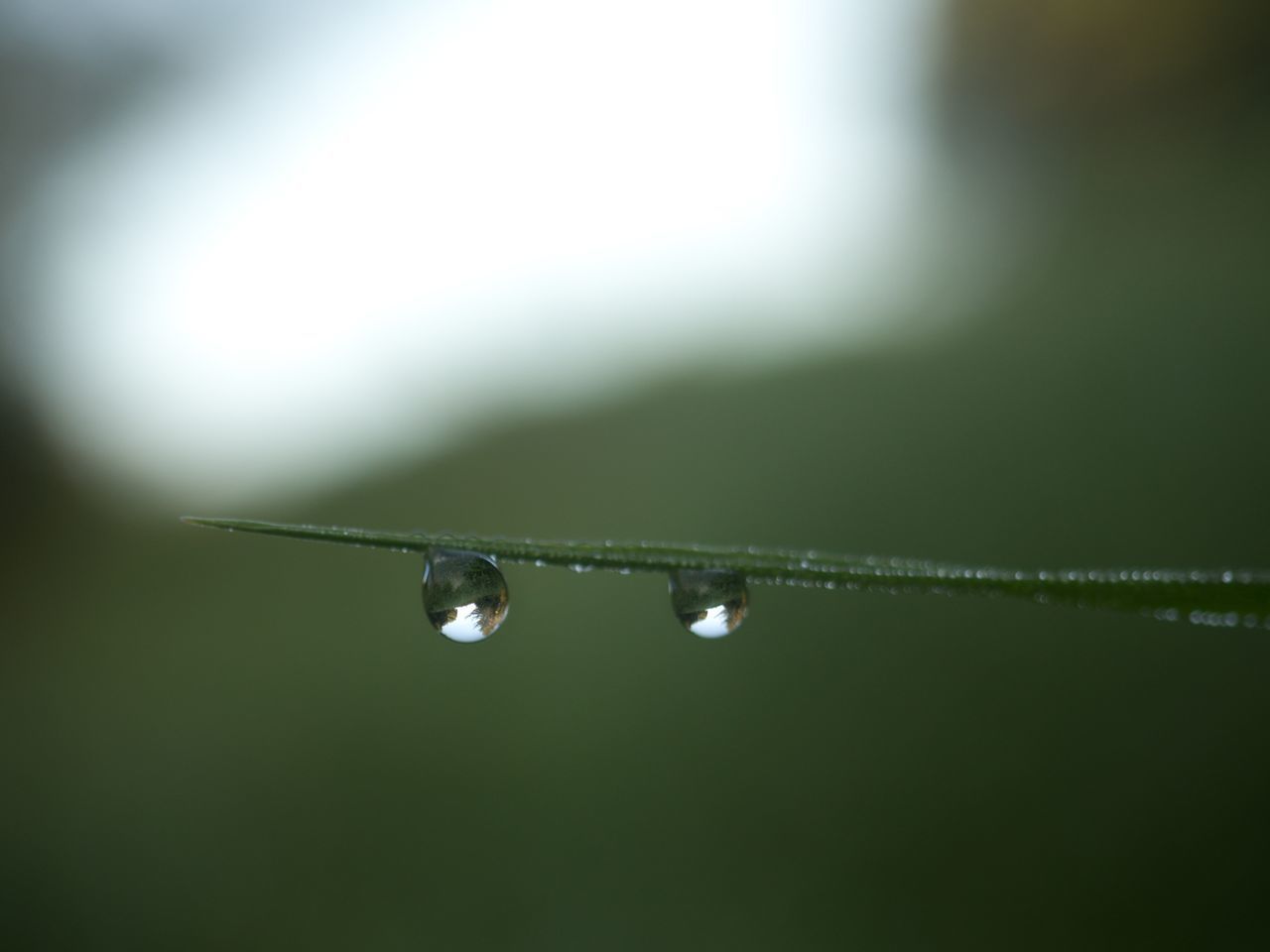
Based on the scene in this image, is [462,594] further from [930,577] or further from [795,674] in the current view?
[795,674]

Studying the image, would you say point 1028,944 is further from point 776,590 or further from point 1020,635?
point 776,590

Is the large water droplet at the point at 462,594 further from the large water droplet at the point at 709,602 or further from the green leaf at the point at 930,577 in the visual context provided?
the green leaf at the point at 930,577

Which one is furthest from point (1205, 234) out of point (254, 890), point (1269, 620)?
point (1269, 620)

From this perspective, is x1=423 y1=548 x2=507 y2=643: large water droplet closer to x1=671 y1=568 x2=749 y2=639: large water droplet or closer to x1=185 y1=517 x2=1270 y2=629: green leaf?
x1=671 y1=568 x2=749 y2=639: large water droplet

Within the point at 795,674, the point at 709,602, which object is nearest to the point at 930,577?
the point at 709,602

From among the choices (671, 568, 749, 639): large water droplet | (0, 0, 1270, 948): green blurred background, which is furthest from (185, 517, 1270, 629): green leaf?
(0, 0, 1270, 948): green blurred background
